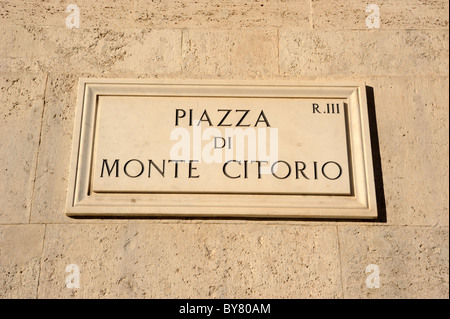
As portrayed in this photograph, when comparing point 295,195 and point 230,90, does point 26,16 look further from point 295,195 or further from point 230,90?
point 295,195

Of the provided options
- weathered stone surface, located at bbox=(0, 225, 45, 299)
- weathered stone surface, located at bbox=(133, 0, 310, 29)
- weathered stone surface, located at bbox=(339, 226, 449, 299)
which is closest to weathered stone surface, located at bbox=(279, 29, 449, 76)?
weathered stone surface, located at bbox=(133, 0, 310, 29)

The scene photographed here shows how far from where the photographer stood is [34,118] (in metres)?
3.29

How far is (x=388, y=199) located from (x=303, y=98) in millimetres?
758

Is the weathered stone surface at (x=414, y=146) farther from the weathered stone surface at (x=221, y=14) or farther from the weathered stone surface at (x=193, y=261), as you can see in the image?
the weathered stone surface at (x=221, y=14)

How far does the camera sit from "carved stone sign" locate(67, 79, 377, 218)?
3064 mm

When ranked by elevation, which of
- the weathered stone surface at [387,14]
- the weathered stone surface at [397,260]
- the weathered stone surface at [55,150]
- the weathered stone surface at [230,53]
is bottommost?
the weathered stone surface at [397,260]

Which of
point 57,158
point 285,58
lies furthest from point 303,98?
point 57,158

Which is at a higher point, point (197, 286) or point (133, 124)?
point (133, 124)

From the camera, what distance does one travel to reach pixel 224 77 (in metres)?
3.42

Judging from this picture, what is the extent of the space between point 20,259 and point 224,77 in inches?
60.5

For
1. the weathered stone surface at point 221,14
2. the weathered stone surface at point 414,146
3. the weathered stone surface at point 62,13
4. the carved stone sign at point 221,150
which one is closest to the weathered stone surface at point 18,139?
the carved stone sign at point 221,150

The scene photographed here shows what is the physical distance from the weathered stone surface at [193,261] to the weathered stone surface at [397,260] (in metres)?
0.08

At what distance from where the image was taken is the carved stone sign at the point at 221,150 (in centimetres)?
306

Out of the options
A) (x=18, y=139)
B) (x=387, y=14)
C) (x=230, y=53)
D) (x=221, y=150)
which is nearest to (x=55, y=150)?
(x=18, y=139)
